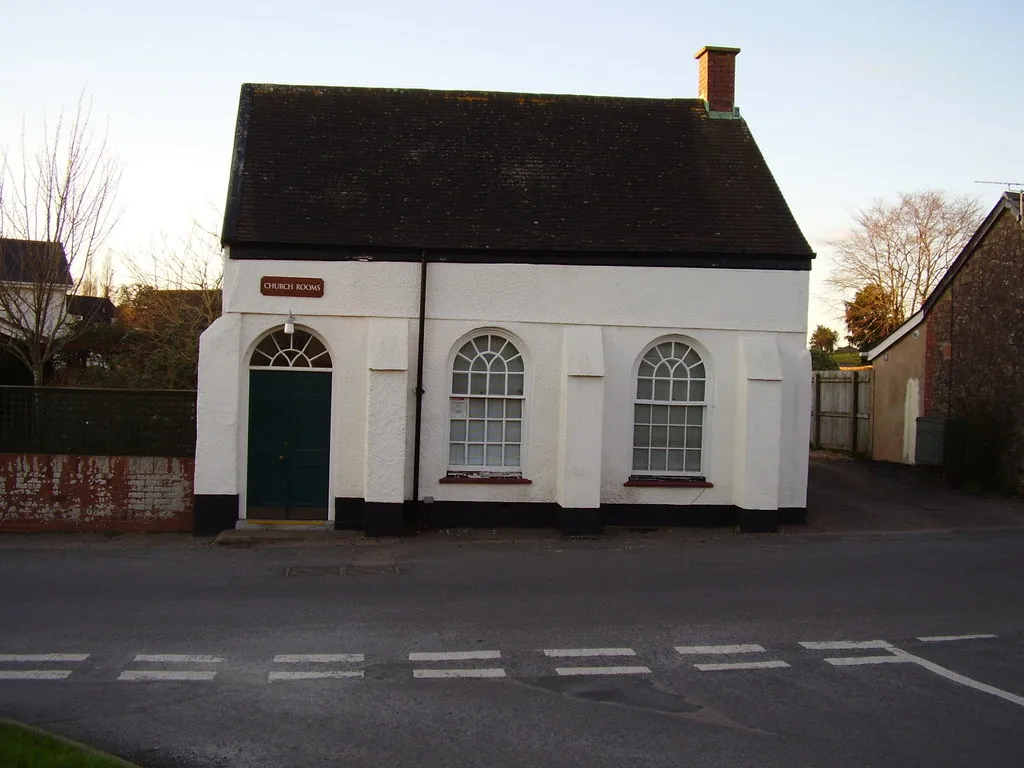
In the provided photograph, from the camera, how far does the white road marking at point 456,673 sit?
26.0ft

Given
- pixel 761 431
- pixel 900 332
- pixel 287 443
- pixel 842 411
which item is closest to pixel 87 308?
pixel 287 443

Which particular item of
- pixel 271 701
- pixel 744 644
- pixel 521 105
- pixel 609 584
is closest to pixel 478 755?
pixel 271 701

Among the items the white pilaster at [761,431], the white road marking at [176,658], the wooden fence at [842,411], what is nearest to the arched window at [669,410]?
the white pilaster at [761,431]

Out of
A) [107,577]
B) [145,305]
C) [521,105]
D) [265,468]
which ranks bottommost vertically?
[107,577]

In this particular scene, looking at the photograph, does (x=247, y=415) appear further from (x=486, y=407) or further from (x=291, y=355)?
(x=486, y=407)

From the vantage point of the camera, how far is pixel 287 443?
50.0ft

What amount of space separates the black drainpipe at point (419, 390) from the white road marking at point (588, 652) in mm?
6923

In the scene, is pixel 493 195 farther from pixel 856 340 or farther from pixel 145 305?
pixel 856 340

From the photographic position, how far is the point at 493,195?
16.2m

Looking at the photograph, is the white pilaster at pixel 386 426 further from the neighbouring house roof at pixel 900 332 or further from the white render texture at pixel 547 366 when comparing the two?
the neighbouring house roof at pixel 900 332

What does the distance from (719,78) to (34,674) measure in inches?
595

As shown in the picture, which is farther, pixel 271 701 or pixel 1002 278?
pixel 1002 278

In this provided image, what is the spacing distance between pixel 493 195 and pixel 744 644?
9.36 metres

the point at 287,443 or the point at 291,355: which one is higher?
the point at 291,355
